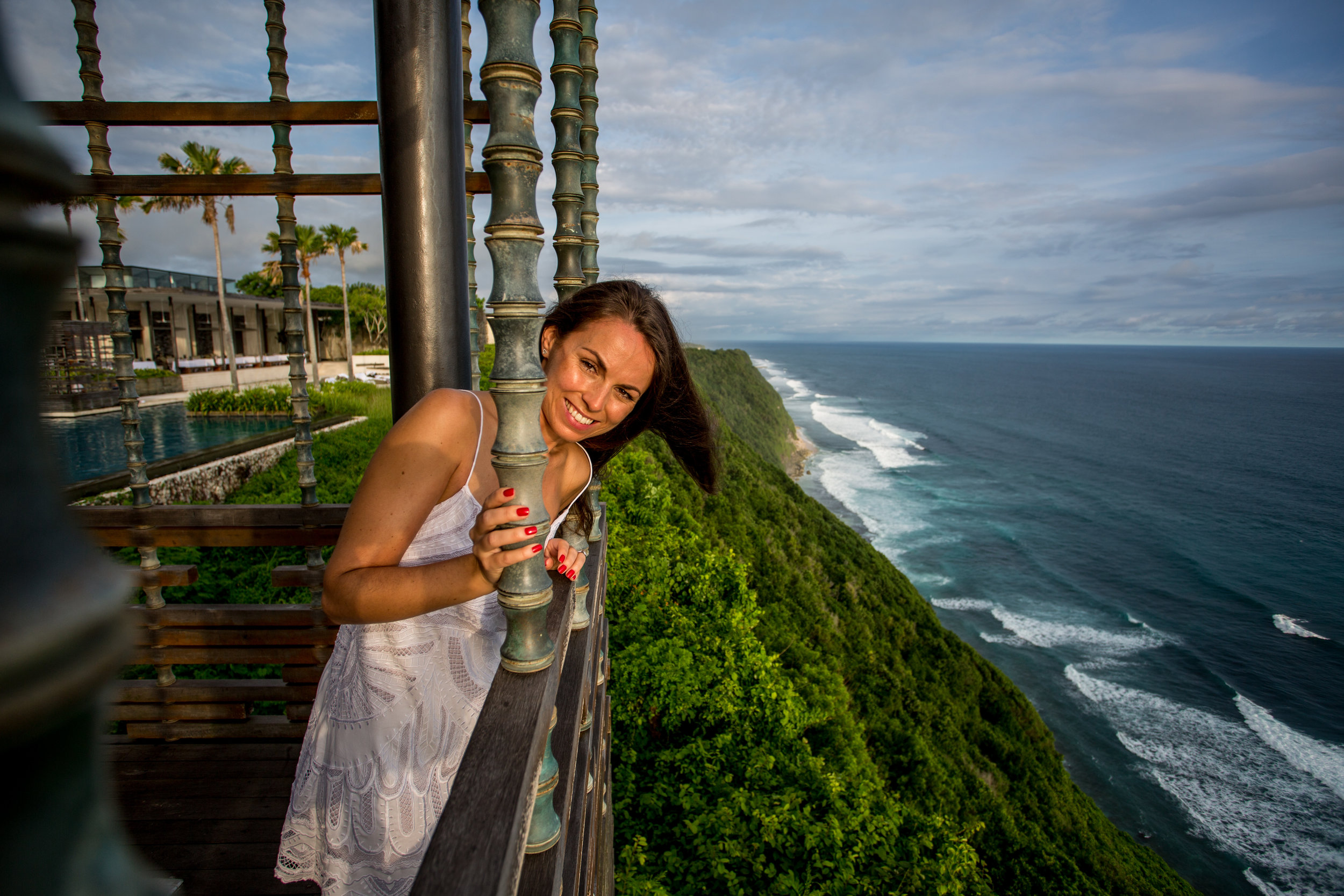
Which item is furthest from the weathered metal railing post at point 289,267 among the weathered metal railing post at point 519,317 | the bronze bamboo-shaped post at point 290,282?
the weathered metal railing post at point 519,317

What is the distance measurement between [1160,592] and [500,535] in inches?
1707

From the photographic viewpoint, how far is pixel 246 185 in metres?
3.54

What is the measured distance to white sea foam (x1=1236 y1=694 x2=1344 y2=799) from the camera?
22500mm

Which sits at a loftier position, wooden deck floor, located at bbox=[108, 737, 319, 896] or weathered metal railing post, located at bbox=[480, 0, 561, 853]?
weathered metal railing post, located at bbox=[480, 0, 561, 853]

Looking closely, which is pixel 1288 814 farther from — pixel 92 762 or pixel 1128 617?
pixel 92 762

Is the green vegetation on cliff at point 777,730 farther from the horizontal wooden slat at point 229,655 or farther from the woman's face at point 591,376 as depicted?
the woman's face at point 591,376

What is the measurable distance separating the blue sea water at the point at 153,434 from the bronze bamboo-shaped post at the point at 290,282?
268 inches

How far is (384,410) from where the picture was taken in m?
18.5

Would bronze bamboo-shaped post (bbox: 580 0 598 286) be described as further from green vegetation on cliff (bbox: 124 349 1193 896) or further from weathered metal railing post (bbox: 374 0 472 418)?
green vegetation on cliff (bbox: 124 349 1193 896)

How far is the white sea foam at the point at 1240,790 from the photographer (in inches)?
759

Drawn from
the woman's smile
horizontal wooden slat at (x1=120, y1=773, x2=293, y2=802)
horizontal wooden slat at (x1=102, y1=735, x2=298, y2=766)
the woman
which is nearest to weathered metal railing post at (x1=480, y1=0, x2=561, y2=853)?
the woman

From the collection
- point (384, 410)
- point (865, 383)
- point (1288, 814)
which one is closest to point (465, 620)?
point (384, 410)

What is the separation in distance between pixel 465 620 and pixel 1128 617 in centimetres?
3886

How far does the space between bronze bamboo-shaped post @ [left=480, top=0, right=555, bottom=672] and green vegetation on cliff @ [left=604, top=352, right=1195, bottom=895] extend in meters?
5.45
